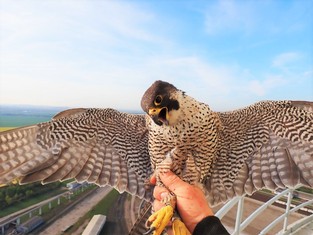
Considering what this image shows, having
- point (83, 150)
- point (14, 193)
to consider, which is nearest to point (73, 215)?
point (14, 193)

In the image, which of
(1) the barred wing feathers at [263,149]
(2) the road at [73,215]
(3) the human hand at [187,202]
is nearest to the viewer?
(3) the human hand at [187,202]

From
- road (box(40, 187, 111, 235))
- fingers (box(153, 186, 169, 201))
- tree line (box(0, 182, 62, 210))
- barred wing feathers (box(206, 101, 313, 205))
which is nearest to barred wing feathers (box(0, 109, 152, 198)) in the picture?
fingers (box(153, 186, 169, 201))

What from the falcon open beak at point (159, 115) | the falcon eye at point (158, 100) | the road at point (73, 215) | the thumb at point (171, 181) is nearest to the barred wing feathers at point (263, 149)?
the thumb at point (171, 181)

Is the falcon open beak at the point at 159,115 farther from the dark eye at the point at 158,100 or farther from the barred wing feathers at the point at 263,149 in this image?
the barred wing feathers at the point at 263,149

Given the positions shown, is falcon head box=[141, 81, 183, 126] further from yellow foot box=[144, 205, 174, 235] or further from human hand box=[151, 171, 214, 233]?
yellow foot box=[144, 205, 174, 235]

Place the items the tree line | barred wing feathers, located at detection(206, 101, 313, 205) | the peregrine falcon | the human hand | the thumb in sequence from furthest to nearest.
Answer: the tree line < barred wing feathers, located at detection(206, 101, 313, 205) < the peregrine falcon < the thumb < the human hand

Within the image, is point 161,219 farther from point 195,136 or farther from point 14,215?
point 14,215

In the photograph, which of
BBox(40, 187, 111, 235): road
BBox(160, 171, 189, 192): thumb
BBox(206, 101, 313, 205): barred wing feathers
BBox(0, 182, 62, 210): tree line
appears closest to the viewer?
BBox(160, 171, 189, 192): thumb

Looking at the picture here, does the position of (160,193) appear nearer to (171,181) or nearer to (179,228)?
(171,181)
